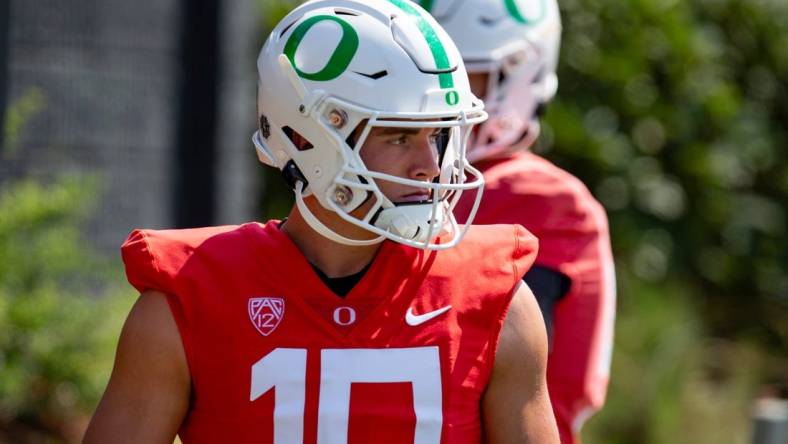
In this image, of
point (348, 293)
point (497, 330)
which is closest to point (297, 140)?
point (348, 293)

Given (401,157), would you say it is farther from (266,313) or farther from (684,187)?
(684,187)

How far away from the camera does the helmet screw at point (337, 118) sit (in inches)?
106

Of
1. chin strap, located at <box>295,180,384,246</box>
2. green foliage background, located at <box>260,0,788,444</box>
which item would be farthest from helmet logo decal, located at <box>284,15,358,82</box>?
green foliage background, located at <box>260,0,788,444</box>

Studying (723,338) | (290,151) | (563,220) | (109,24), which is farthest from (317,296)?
(723,338)

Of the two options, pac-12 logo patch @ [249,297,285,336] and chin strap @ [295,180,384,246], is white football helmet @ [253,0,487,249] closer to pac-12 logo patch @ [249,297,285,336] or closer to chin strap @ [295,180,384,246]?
chin strap @ [295,180,384,246]

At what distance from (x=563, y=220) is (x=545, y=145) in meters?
3.73

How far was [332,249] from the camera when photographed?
2.81 metres

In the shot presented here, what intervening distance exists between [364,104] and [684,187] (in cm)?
566

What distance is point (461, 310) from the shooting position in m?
2.73

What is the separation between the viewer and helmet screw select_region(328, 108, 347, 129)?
106 inches

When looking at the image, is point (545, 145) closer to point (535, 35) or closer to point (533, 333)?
point (535, 35)

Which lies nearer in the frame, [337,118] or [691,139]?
[337,118]

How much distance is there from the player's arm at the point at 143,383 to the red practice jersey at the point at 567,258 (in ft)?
3.33

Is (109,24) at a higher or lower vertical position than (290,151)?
lower
